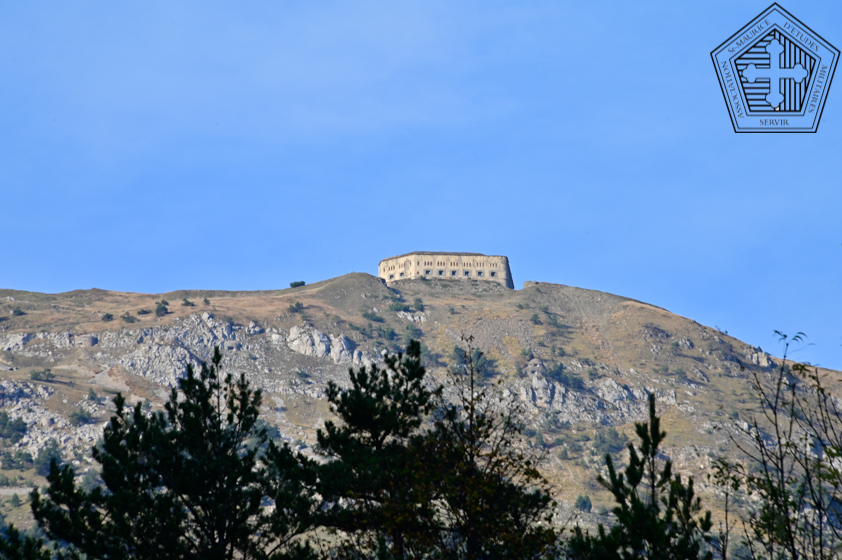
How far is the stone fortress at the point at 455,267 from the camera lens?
146m

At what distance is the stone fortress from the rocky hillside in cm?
252

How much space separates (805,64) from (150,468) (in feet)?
86.5

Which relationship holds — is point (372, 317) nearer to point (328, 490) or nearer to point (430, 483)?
point (328, 490)

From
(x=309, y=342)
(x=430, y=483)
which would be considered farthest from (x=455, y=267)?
Answer: (x=430, y=483)

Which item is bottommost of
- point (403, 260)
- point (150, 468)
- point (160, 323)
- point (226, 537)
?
point (226, 537)

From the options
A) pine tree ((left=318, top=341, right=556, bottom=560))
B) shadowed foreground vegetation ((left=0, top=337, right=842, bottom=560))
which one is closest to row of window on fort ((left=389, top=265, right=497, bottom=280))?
shadowed foreground vegetation ((left=0, top=337, right=842, bottom=560))

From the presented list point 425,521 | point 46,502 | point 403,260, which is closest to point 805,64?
point 425,521

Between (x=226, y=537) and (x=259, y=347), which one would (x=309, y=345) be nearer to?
(x=259, y=347)

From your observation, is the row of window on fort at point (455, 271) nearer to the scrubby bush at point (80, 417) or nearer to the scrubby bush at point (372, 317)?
the scrubby bush at point (372, 317)

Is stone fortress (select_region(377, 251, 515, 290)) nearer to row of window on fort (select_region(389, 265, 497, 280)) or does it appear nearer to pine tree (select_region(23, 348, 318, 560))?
row of window on fort (select_region(389, 265, 497, 280))

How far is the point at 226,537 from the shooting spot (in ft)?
62.7

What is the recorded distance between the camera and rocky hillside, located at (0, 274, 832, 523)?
91.1m

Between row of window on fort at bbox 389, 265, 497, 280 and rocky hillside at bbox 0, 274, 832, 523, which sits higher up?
row of window on fort at bbox 389, 265, 497, 280

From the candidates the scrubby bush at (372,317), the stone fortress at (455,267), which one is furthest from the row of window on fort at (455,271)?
the scrubby bush at (372,317)
